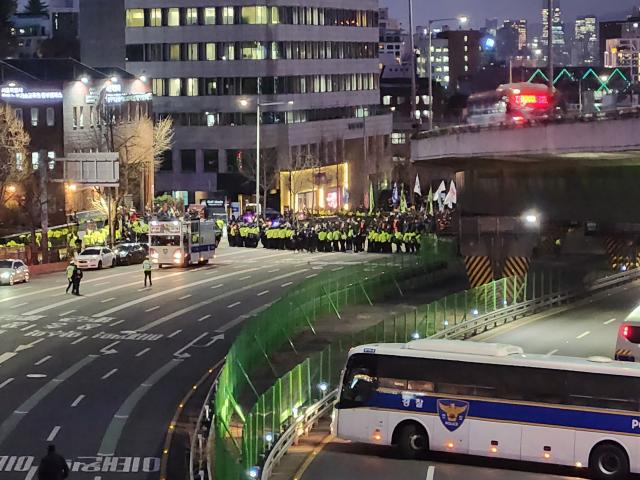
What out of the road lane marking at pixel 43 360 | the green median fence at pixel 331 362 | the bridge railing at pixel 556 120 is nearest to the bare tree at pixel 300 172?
the bridge railing at pixel 556 120

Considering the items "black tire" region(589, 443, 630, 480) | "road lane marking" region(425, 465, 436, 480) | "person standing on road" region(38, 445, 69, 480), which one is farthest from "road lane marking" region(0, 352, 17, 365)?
"black tire" region(589, 443, 630, 480)

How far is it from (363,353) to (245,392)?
363 centimetres

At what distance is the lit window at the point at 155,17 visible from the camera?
391ft

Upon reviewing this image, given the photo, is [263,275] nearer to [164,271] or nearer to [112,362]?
[164,271]

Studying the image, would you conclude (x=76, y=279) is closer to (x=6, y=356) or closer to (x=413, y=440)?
(x=6, y=356)

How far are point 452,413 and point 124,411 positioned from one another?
9.20 metres

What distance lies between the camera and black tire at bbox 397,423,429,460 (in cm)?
2542

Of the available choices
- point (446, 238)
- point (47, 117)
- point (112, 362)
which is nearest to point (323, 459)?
point (112, 362)

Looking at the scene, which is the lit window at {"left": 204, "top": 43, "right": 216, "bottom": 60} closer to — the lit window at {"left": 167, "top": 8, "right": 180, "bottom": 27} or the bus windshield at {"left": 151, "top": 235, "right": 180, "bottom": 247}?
the lit window at {"left": 167, "top": 8, "right": 180, "bottom": 27}

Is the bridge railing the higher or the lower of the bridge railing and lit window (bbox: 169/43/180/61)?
the lower

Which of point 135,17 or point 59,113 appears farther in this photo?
point 135,17

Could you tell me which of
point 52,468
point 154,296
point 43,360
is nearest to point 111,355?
point 43,360

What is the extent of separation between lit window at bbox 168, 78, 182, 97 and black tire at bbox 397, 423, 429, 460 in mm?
97115

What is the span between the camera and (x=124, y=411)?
3058 cm
